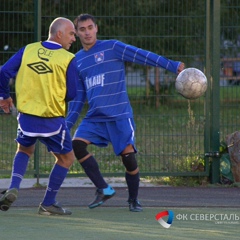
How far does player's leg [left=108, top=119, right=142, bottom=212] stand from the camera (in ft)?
28.5

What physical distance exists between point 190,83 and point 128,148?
35.9 inches

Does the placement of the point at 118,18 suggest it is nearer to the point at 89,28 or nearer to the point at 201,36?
the point at 201,36

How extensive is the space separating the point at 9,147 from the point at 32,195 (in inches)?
92.2

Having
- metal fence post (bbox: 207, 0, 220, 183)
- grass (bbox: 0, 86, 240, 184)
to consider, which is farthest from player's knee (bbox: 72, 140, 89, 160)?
metal fence post (bbox: 207, 0, 220, 183)

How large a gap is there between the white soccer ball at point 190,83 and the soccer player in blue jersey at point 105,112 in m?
0.60

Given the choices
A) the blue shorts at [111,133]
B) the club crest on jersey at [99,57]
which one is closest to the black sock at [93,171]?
the blue shorts at [111,133]

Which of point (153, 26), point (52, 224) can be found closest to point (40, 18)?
point (153, 26)

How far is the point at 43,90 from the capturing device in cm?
796

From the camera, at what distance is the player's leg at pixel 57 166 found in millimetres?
8070

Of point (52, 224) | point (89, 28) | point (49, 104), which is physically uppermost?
point (89, 28)

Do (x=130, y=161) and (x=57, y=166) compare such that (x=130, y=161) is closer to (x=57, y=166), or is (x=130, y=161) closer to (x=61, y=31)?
(x=57, y=166)

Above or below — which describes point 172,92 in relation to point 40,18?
below

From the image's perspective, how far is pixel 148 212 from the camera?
859 cm

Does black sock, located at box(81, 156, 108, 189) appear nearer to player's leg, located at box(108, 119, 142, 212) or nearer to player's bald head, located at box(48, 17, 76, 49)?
player's leg, located at box(108, 119, 142, 212)
